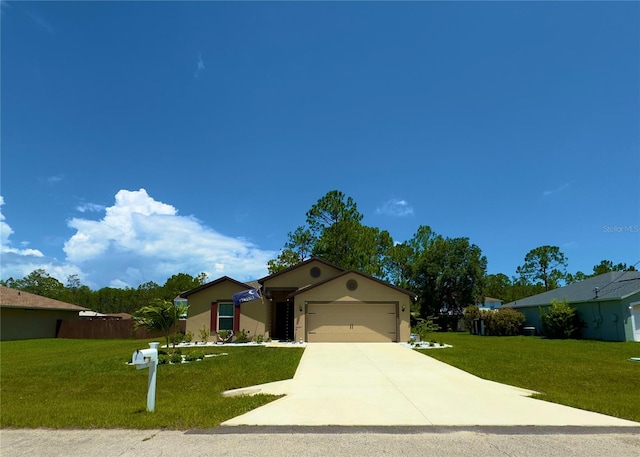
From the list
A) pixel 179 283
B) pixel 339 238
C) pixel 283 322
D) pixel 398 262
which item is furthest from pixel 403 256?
pixel 179 283

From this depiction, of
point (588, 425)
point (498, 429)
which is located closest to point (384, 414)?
point (498, 429)

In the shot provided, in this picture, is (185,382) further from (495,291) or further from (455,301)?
(495,291)

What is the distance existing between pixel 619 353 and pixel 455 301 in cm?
2627

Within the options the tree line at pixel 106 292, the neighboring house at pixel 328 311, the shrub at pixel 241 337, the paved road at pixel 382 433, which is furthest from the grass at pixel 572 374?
the tree line at pixel 106 292

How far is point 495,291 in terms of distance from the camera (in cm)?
6662

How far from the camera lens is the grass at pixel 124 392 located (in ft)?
18.3

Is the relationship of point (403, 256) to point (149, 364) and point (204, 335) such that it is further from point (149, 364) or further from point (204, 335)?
point (149, 364)

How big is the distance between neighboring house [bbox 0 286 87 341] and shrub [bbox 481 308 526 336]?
32230 mm

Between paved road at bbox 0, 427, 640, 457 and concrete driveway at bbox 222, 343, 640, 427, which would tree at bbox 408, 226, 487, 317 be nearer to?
concrete driveway at bbox 222, 343, 640, 427

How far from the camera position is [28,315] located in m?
27.2

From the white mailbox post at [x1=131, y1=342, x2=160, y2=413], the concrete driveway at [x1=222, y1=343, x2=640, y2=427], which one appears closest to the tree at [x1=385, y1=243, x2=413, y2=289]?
the concrete driveway at [x1=222, y1=343, x2=640, y2=427]

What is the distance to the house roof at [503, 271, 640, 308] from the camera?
70.1ft

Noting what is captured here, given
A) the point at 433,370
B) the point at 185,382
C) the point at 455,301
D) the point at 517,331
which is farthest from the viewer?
the point at 455,301

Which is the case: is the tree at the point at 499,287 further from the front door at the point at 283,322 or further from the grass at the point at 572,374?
the grass at the point at 572,374
